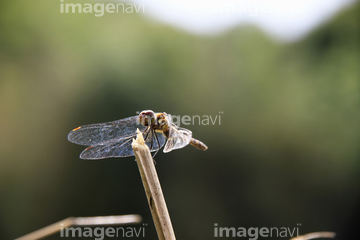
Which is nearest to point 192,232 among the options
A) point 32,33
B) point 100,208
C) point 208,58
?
point 100,208

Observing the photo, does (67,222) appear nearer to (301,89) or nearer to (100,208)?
(100,208)

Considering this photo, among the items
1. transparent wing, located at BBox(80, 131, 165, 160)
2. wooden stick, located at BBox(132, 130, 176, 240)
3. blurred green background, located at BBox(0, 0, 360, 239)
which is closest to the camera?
wooden stick, located at BBox(132, 130, 176, 240)
